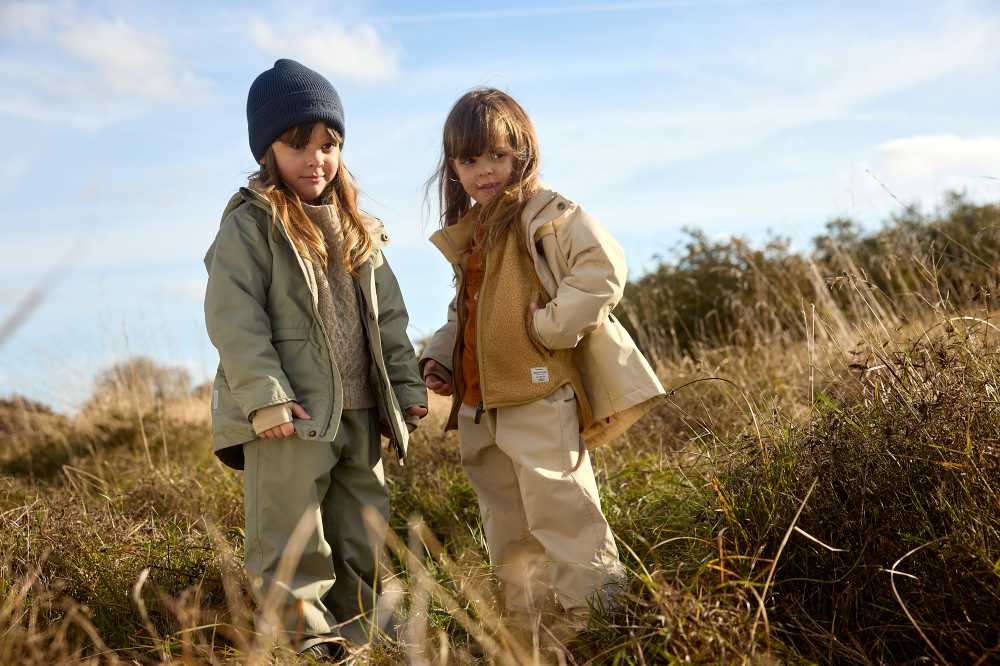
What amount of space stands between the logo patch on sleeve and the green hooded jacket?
53cm

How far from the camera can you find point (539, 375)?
9.87ft

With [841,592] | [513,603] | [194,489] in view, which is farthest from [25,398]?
[841,592]

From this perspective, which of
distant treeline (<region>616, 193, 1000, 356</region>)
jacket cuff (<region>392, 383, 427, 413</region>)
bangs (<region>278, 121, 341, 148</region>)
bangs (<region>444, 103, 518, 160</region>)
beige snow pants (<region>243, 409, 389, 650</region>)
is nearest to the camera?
beige snow pants (<region>243, 409, 389, 650</region>)

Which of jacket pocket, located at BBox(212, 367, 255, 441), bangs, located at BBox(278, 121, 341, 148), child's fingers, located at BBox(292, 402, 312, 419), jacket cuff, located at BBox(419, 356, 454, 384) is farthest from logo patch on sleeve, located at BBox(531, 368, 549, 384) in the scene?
bangs, located at BBox(278, 121, 341, 148)

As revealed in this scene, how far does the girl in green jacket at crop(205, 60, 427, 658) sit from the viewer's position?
295 centimetres

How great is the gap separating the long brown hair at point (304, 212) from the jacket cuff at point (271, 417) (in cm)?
55

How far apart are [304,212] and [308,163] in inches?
6.9

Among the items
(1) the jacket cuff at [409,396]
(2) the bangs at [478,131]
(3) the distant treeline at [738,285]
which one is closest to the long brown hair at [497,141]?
(2) the bangs at [478,131]

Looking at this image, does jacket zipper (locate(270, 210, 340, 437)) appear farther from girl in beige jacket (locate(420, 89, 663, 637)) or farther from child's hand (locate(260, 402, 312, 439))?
girl in beige jacket (locate(420, 89, 663, 637))

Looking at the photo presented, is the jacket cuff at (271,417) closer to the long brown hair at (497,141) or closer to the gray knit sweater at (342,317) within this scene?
the gray knit sweater at (342,317)

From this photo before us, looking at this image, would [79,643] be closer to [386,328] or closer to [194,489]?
[386,328]

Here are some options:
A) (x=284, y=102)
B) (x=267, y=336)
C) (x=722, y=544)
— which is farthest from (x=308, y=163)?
(x=722, y=544)

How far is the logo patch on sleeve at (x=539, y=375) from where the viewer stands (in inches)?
118

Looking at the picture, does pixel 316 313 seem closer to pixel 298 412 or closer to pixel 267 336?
pixel 267 336
